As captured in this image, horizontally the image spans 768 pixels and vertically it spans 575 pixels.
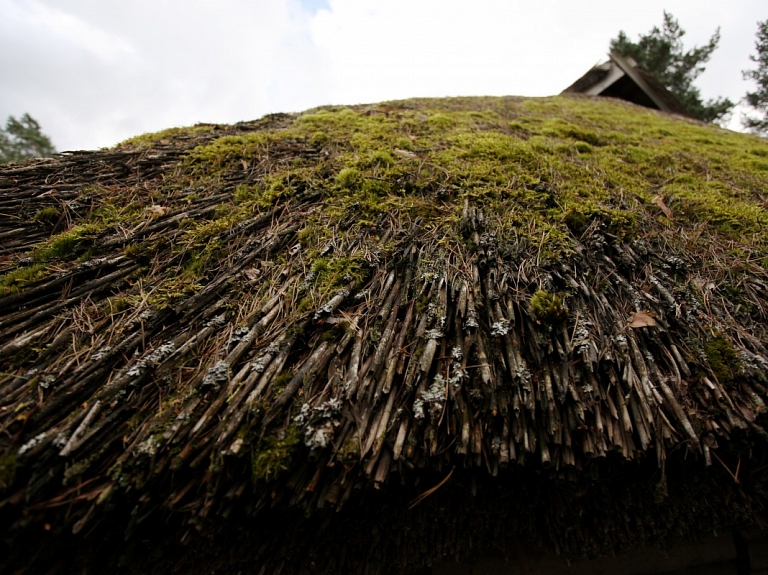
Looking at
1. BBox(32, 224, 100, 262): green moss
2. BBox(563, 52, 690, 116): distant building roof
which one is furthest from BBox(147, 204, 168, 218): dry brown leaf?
BBox(563, 52, 690, 116): distant building roof

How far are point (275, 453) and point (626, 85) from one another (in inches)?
448

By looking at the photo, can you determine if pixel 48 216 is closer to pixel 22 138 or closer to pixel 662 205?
pixel 662 205

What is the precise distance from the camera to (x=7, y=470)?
126 cm

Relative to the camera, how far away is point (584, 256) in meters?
2.28

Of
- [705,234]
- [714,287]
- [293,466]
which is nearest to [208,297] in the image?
[293,466]

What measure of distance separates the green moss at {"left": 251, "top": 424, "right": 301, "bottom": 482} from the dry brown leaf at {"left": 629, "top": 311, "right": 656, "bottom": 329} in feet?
5.88

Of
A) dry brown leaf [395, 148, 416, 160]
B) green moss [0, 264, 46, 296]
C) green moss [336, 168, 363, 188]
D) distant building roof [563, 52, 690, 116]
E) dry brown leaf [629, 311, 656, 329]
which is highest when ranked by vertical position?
distant building roof [563, 52, 690, 116]

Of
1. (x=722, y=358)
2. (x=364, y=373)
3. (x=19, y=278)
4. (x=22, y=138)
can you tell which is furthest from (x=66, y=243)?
(x=22, y=138)

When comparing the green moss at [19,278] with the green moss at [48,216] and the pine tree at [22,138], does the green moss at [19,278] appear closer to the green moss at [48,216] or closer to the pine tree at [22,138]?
the green moss at [48,216]

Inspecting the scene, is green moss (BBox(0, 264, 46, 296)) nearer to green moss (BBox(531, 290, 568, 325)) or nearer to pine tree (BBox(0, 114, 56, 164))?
green moss (BBox(531, 290, 568, 325))

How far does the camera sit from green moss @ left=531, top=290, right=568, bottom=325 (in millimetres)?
1785

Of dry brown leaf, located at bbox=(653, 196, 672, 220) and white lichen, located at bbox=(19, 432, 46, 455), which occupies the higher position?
dry brown leaf, located at bbox=(653, 196, 672, 220)

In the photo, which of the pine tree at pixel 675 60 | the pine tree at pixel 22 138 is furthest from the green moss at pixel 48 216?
the pine tree at pixel 22 138

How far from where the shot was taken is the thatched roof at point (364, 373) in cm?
142
